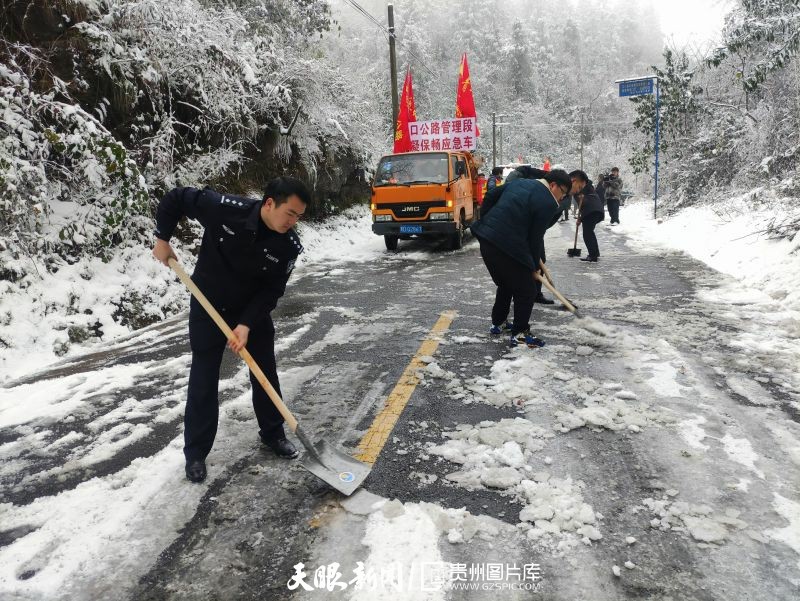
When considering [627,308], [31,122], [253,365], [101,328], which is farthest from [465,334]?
[31,122]

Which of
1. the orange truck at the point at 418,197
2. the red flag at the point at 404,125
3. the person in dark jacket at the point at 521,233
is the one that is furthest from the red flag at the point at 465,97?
the person in dark jacket at the point at 521,233

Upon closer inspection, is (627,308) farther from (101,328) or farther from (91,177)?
(91,177)

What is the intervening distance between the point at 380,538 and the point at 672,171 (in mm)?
22415

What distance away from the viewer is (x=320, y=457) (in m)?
3.01

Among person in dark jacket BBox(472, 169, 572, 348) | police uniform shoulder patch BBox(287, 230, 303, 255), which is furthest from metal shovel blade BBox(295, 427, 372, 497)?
person in dark jacket BBox(472, 169, 572, 348)

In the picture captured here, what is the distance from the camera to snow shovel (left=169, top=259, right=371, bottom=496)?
113 inches

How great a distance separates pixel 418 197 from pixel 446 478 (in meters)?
9.53

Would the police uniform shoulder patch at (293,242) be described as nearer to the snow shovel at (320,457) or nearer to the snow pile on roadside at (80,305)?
the snow shovel at (320,457)

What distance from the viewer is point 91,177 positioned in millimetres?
6590

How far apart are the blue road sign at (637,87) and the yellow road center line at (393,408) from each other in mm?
16838

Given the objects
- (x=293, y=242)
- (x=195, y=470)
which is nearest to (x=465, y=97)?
(x=293, y=242)

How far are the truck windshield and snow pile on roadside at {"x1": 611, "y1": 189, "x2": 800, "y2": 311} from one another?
4.76 meters

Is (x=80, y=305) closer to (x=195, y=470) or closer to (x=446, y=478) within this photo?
(x=195, y=470)

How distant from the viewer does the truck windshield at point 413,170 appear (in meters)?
12.2
